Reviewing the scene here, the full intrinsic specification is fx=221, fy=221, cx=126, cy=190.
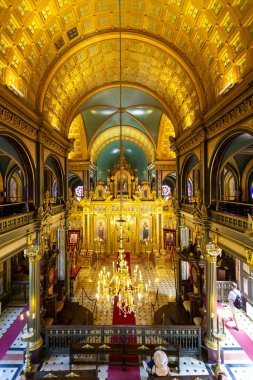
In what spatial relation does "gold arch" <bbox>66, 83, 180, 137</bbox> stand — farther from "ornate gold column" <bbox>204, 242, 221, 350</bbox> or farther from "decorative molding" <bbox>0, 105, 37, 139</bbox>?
"ornate gold column" <bbox>204, 242, 221, 350</bbox>

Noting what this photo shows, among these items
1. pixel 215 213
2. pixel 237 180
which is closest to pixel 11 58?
pixel 215 213

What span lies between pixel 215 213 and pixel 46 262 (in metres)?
7.90

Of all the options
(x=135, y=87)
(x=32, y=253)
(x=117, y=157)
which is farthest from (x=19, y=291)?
(x=117, y=157)

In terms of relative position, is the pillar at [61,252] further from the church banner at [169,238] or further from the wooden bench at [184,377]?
the church banner at [169,238]

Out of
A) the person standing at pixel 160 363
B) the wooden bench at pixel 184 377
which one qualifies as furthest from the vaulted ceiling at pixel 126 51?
the wooden bench at pixel 184 377

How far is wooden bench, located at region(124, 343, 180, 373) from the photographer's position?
7879 millimetres

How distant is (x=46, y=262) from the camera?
10438 millimetres

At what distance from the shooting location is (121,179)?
318 inches

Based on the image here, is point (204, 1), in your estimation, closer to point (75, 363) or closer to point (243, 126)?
point (243, 126)

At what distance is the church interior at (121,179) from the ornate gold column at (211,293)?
0.14 feet

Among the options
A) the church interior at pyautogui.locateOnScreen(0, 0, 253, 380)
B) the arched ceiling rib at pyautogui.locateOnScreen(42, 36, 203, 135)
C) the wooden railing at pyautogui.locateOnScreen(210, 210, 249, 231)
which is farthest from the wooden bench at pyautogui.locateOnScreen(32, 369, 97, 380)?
the arched ceiling rib at pyautogui.locateOnScreen(42, 36, 203, 135)

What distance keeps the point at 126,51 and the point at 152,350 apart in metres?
13.5

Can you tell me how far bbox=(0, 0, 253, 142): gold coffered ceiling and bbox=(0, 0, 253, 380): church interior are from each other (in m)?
0.05

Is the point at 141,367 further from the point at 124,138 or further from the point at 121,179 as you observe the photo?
the point at 124,138
